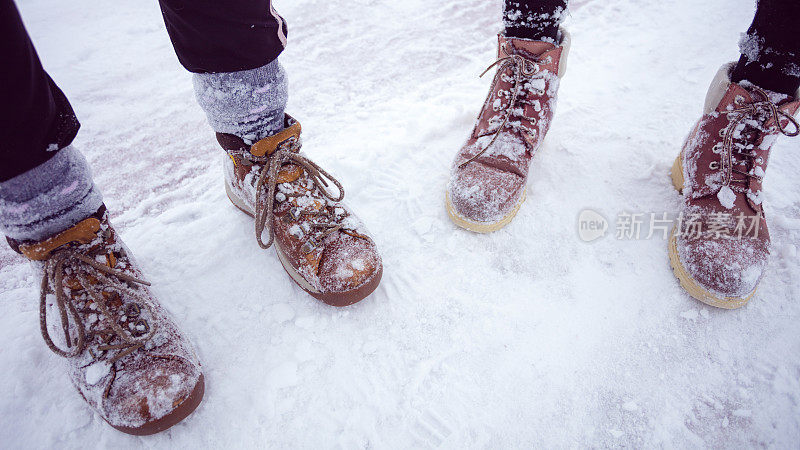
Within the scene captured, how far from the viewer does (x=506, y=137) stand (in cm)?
130

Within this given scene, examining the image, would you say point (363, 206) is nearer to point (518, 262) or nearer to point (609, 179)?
point (518, 262)

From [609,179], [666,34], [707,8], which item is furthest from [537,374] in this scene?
[707,8]

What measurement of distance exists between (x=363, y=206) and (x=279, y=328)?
0.51 metres

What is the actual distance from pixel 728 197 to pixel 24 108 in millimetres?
1750

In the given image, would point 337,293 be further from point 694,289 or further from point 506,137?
point 694,289

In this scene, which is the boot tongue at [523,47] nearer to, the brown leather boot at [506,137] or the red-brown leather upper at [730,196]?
the brown leather boot at [506,137]

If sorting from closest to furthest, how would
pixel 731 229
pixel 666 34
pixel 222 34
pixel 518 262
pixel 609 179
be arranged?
pixel 222 34, pixel 731 229, pixel 518 262, pixel 609 179, pixel 666 34

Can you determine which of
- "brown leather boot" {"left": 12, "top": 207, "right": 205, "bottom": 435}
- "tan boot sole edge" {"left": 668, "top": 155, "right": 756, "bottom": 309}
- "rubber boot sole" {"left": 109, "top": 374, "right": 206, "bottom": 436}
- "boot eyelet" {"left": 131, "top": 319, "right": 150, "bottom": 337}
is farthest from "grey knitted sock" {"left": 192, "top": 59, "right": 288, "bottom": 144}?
"tan boot sole edge" {"left": 668, "top": 155, "right": 756, "bottom": 309}

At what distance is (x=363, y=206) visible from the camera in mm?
1370

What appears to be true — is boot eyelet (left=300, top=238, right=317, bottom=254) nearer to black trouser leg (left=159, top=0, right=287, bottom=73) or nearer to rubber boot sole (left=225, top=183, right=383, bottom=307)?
rubber boot sole (left=225, top=183, right=383, bottom=307)

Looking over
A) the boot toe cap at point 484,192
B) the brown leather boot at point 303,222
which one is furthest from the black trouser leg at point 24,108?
the boot toe cap at point 484,192

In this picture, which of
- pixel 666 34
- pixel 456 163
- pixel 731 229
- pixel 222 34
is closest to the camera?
pixel 222 34

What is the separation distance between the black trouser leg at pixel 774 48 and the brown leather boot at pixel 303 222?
125 centimetres

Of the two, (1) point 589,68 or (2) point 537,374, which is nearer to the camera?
(2) point 537,374
